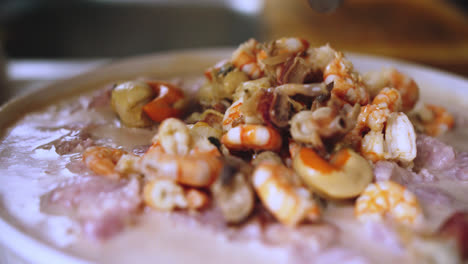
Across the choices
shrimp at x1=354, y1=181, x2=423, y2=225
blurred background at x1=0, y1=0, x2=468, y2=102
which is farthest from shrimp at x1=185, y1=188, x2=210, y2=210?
blurred background at x1=0, y1=0, x2=468, y2=102

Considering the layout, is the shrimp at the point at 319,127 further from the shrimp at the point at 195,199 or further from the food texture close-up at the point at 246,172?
the shrimp at the point at 195,199

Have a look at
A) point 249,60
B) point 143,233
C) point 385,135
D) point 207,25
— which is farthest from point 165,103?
point 207,25

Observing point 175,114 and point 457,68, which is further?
point 457,68

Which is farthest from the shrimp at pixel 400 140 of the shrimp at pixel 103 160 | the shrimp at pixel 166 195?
the shrimp at pixel 103 160

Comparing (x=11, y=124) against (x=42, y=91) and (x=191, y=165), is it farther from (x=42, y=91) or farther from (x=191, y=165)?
(x=191, y=165)

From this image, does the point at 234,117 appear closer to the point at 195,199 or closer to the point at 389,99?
the point at 195,199

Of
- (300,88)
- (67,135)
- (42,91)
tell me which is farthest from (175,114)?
(42,91)
